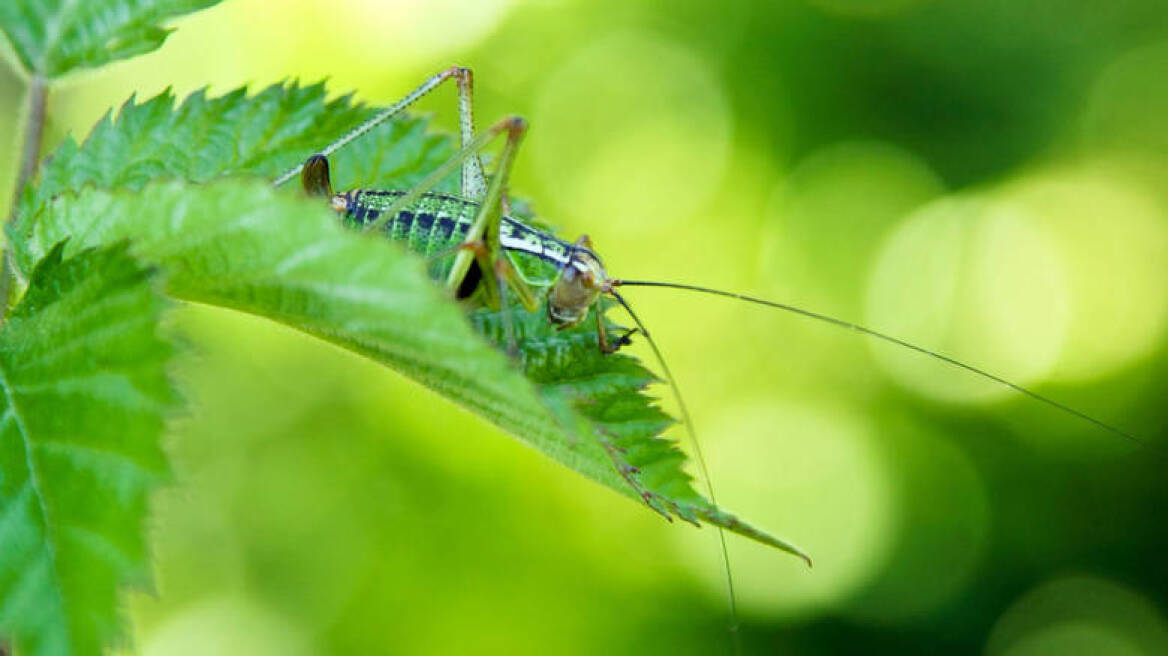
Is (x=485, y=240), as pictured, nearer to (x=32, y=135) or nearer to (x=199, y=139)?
(x=199, y=139)

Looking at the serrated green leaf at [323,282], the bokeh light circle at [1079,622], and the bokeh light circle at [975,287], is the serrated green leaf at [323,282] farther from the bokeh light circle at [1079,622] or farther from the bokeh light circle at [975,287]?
the bokeh light circle at [975,287]

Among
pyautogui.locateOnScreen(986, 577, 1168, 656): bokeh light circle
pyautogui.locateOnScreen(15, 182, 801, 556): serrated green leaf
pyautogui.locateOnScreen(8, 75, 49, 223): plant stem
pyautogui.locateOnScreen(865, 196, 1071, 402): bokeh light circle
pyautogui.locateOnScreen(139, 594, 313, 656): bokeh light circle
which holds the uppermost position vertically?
pyautogui.locateOnScreen(865, 196, 1071, 402): bokeh light circle

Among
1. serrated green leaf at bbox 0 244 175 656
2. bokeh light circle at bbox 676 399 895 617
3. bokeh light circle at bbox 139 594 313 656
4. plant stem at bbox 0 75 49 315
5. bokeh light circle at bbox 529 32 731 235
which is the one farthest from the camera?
bokeh light circle at bbox 529 32 731 235

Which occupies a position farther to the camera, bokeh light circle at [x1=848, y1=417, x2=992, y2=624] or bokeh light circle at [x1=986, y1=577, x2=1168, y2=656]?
bokeh light circle at [x1=986, y1=577, x2=1168, y2=656]

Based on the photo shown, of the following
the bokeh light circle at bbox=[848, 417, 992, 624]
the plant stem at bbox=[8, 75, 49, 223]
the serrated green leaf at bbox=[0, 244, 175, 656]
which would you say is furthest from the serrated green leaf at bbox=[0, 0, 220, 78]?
the bokeh light circle at bbox=[848, 417, 992, 624]

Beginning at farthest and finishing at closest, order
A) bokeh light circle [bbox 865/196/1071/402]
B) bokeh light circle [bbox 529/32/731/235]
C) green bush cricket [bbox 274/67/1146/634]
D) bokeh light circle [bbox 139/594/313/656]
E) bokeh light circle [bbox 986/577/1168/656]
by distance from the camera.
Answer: bokeh light circle [bbox 865/196/1071/402] < bokeh light circle [bbox 529/32/731/235] < bokeh light circle [bbox 986/577/1168/656] < bokeh light circle [bbox 139/594/313/656] < green bush cricket [bbox 274/67/1146/634]

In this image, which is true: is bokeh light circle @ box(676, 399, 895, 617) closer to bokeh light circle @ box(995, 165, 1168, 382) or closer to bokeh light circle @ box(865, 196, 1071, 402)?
bokeh light circle @ box(865, 196, 1071, 402)
